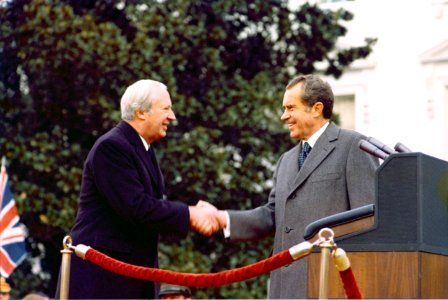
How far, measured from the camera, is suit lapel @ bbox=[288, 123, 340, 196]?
6.80 m

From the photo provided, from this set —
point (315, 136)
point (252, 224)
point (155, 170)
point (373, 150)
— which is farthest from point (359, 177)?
point (155, 170)

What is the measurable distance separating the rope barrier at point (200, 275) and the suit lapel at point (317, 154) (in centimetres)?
130

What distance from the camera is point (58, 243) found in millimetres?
16938

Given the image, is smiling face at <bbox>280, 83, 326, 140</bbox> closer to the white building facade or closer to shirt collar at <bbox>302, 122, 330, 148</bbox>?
shirt collar at <bbox>302, 122, 330, 148</bbox>

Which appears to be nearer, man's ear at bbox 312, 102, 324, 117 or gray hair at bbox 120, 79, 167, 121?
gray hair at bbox 120, 79, 167, 121

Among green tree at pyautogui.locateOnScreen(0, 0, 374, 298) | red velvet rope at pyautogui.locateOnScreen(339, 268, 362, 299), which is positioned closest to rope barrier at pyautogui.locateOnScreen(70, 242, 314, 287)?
red velvet rope at pyautogui.locateOnScreen(339, 268, 362, 299)

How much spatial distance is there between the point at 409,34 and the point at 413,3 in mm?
691

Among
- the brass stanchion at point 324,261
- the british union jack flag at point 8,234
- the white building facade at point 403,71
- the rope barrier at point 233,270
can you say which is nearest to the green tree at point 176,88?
the white building facade at point 403,71

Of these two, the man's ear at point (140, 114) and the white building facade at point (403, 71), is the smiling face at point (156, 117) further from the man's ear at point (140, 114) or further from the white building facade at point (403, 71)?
the white building facade at point (403, 71)

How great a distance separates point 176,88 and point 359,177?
31.1ft

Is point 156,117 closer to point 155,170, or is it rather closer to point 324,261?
point 155,170

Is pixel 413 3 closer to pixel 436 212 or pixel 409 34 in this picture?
pixel 409 34

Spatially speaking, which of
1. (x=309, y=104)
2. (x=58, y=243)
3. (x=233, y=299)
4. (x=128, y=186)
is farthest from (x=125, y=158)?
(x=58, y=243)

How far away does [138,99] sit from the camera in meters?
6.68
